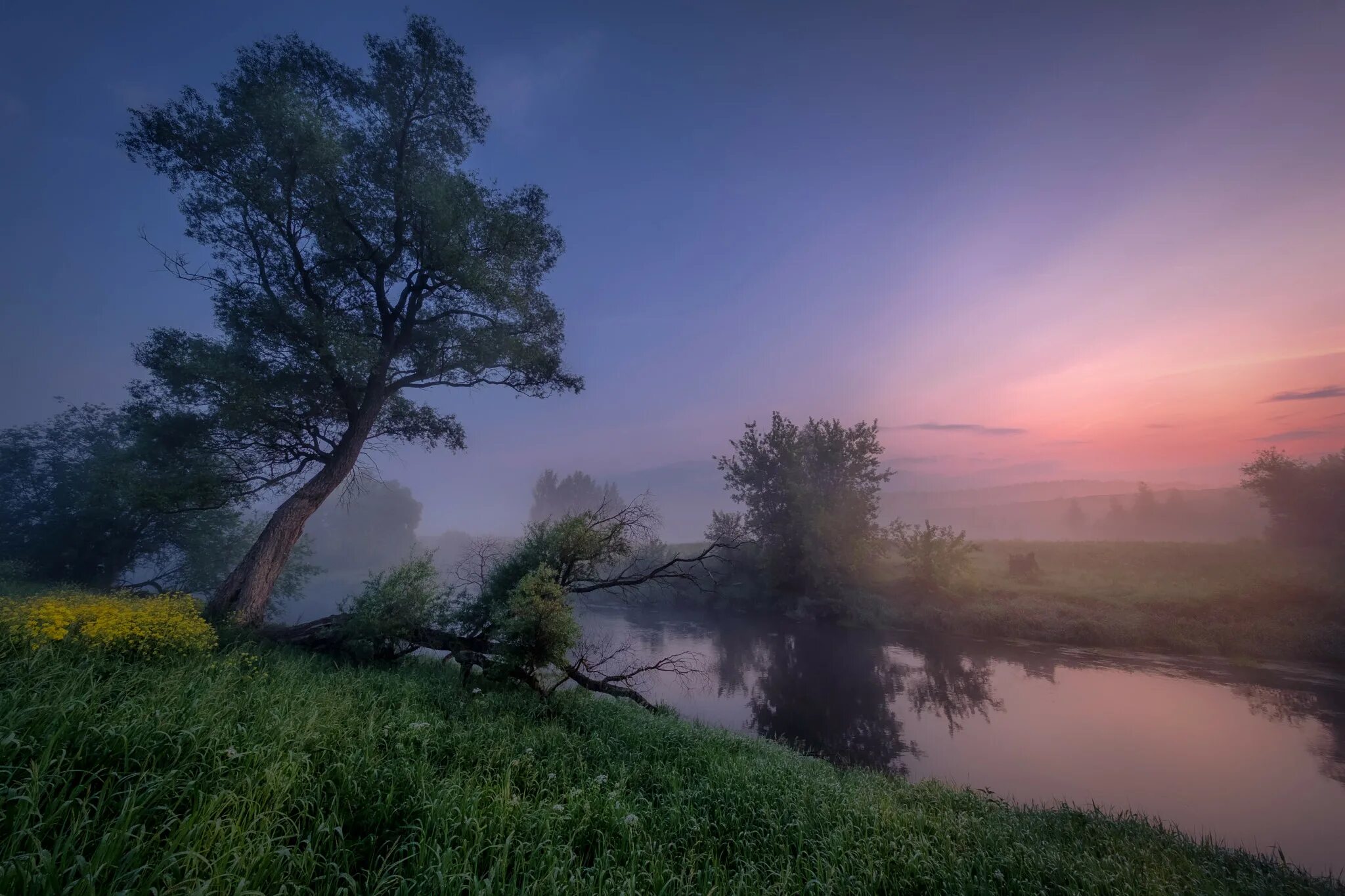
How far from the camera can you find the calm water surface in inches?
376

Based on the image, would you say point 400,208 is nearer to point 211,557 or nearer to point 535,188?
point 535,188

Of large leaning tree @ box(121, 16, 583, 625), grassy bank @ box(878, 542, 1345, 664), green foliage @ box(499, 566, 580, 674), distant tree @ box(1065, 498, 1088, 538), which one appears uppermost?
large leaning tree @ box(121, 16, 583, 625)

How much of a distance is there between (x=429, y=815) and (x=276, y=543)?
12.0 meters

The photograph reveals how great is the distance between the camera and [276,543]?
40.1 feet

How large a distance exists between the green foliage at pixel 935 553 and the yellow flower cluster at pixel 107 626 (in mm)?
37431

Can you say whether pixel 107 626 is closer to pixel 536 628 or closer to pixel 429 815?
pixel 429 815

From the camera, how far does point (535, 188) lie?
15.2m

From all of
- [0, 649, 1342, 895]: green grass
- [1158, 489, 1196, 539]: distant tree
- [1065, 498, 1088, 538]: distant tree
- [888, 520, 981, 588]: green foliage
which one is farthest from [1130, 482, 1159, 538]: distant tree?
[0, 649, 1342, 895]: green grass

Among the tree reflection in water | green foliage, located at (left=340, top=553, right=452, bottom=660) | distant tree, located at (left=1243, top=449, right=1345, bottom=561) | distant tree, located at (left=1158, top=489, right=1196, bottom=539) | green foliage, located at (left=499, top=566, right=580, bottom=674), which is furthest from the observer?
distant tree, located at (left=1158, top=489, right=1196, bottom=539)

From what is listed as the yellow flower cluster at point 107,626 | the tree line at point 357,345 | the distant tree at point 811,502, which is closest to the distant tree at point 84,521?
the tree line at point 357,345

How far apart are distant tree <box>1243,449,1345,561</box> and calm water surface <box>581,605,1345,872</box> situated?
1659 cm

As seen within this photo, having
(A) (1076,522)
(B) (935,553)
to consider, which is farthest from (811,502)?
(A) (1076,522)

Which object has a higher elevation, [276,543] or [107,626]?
[276,543]

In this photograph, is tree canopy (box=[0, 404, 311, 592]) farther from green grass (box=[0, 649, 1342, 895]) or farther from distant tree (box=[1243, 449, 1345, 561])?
distant tree (box=[1243, 449, 1345, 561])
